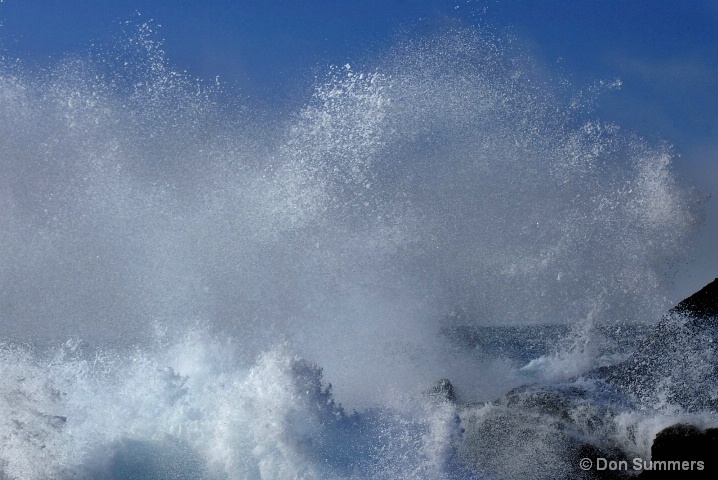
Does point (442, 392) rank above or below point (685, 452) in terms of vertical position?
above

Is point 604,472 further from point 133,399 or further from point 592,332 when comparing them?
point 592,332

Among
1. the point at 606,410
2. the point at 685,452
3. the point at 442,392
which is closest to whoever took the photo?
the point at 685,452

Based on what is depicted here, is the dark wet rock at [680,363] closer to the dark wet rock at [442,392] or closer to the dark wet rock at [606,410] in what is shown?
the dark wet rock at [606,410]

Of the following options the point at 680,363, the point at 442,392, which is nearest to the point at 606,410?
the point at 680,363

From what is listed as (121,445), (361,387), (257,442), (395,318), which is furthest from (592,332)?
(121,445)

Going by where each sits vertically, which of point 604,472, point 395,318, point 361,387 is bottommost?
point 604,472

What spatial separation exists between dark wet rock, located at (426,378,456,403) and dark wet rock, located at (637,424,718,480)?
5288 mm

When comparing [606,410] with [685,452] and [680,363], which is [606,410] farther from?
[685,452]

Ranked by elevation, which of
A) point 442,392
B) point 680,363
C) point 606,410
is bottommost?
point 606,410

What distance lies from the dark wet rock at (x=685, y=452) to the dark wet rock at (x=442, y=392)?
5.29 meters

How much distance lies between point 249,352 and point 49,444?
6016 mm

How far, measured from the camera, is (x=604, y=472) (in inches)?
377

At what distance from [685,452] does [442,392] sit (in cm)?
648

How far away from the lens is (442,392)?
14938 millimetres
